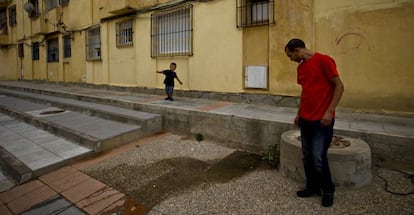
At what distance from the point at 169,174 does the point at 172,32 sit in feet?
19.3

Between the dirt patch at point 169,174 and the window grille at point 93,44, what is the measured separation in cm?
900

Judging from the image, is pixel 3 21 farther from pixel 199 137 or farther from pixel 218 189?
pixel 218 189

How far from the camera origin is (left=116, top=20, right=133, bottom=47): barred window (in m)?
10.7

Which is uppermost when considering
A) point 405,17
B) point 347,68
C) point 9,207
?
point 405,17

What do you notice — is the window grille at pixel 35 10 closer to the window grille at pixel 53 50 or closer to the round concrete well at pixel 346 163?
the window grille at pixel 53 50

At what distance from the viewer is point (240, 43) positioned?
7.35 meters

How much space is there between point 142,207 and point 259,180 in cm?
163

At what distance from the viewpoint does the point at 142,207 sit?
3422 millimetres

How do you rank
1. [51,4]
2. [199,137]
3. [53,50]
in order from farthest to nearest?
[53,50] < [51,4] < [199,137]

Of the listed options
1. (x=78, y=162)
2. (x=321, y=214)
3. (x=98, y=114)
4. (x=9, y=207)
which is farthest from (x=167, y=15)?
(x=321, y=214)

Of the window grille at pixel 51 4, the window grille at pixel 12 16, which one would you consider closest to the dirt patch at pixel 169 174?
the window grille at pixel 51 4

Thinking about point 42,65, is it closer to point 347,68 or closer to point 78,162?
point 78,162

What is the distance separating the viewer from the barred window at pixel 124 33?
420 inches

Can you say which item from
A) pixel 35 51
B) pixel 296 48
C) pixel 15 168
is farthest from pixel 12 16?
pixel 296 48
